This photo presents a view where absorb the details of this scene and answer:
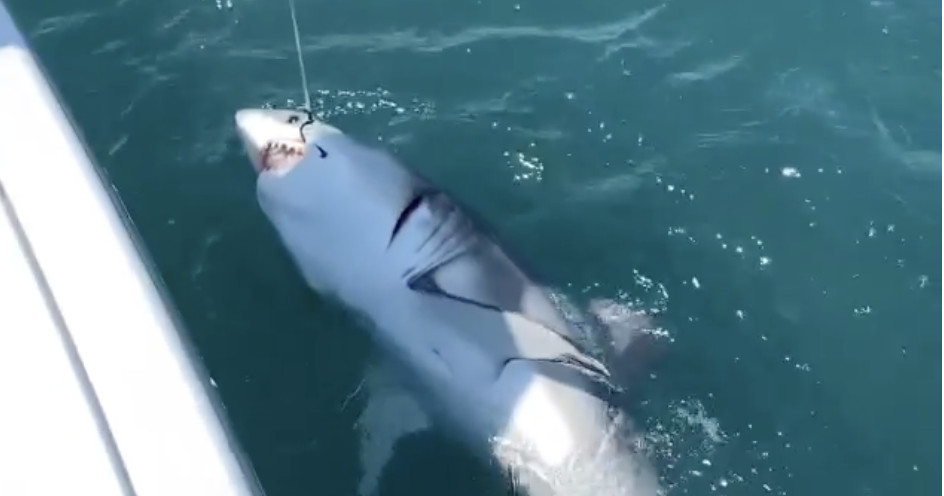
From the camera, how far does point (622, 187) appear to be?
185 inches

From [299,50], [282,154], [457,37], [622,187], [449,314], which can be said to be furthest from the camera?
[457,37]

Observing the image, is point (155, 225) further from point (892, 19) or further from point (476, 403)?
point (892, 19)

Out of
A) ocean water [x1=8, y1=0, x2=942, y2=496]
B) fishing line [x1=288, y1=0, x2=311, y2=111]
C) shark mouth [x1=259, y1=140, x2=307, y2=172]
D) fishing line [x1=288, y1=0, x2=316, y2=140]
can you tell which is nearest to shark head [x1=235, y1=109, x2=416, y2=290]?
shark mouth [x1=259, y1=140, x2=307, y2=172]

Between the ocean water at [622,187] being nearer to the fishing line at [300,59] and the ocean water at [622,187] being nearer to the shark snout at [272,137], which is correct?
the fishing line at [300,59]

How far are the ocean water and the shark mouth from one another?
1.93 feet

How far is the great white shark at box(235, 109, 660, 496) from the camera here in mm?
3471

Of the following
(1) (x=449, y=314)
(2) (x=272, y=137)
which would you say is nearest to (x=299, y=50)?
(2) (x=272, y=137)

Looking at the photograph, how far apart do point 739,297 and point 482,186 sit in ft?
3.88

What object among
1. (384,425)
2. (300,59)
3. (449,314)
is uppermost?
(300,59)

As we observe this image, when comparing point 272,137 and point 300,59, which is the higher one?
point 272,137

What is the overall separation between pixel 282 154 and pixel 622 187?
64.5 inches

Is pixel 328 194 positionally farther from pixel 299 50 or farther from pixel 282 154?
pixel 299 50

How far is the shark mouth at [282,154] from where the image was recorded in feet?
12.0

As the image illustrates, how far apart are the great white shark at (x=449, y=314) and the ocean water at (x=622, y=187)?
19 centimetres
